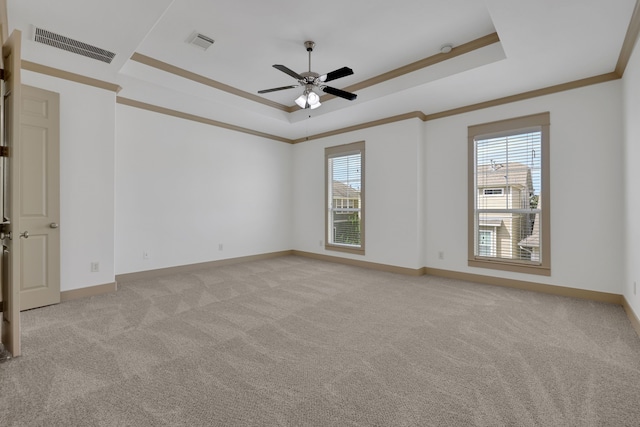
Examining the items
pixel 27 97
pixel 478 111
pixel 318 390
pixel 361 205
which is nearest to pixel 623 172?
pixel 478 111

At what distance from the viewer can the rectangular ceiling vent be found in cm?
315

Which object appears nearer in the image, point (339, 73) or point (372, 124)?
point (339, 73)

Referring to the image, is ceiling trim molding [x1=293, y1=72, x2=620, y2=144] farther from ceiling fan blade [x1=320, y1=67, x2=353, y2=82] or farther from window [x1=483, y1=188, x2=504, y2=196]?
ceiling fan blade [x1=320, y1=67, x2=353, y2=82]

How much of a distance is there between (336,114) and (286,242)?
→ 10.5ft

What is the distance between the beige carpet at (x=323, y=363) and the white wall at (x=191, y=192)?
1298 mm

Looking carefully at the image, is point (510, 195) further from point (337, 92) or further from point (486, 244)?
point (337, 92)

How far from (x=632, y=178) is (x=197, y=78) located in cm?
537

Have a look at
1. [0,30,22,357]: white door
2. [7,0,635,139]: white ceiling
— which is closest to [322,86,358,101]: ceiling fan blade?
[7,0,635,139]: white ceiling

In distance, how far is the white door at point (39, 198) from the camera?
3.36m

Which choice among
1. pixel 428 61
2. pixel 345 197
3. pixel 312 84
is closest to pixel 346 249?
pixel 345 197

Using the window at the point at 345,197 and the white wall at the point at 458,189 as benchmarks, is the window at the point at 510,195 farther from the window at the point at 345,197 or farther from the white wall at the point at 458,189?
the window at the point at 345,197

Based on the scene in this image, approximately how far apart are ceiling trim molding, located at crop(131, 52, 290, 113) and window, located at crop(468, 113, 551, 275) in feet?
11.4

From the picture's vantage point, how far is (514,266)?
4426 mm

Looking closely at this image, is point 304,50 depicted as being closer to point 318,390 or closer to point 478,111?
point 478,111
